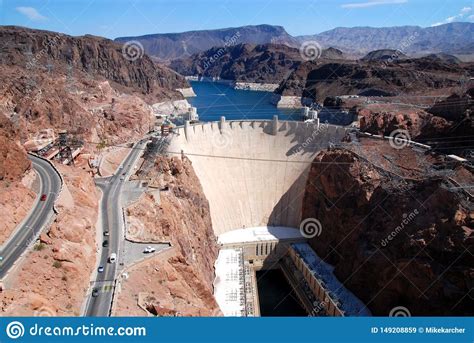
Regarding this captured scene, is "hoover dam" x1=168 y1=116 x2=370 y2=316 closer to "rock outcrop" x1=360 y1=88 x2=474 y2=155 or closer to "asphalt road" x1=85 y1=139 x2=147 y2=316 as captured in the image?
"rock outcrop" x1=360 y1=88 x2=474 y2=155

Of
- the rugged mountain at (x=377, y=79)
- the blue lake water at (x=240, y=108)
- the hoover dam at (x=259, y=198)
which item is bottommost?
the hoover dam at (x=259, y=198)

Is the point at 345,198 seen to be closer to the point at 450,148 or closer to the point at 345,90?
the point at 450,148

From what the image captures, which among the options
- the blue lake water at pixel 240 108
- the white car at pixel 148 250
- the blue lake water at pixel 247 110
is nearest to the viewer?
the white car at pixel 148 250

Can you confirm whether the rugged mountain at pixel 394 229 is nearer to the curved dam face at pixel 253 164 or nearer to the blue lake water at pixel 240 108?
the curved dam face at pixel 253 164

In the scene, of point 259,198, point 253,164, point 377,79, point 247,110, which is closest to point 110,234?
point 259,198

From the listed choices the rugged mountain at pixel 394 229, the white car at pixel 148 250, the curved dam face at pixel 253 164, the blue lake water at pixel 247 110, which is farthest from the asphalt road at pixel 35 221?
the blue lake water at pixel 247 110

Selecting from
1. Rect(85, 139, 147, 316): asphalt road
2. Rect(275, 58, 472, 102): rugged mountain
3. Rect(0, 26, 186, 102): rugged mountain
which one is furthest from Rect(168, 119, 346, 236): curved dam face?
Rect(275, 58, 472, 102): rugged mountain
